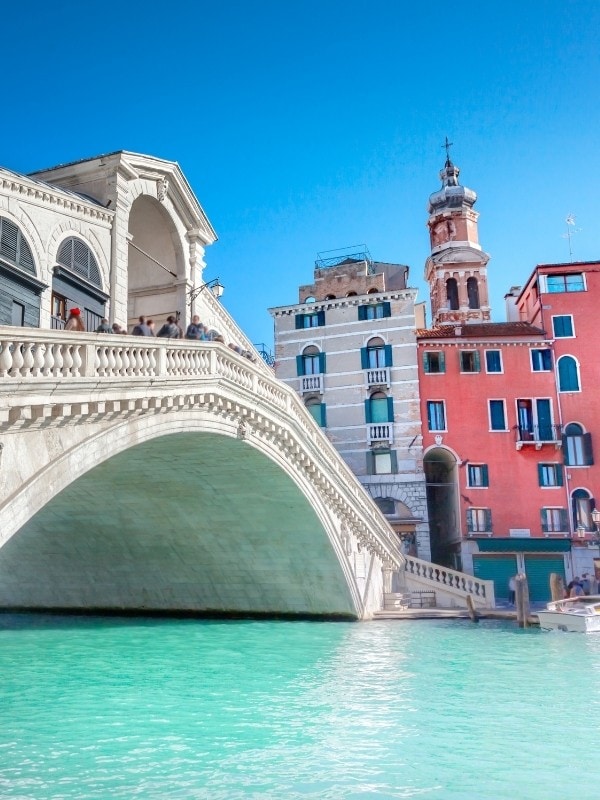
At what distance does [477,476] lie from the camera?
2548 centimetres

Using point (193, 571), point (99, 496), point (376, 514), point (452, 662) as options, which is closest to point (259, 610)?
point (193, 571)

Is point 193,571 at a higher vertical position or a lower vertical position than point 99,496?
lower

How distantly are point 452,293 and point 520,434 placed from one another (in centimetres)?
1207

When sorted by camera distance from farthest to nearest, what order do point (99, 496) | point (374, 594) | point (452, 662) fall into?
1. point (374, 594)
2. point (99, 496)
3. point (452, 662)

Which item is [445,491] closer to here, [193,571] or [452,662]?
[193,571]

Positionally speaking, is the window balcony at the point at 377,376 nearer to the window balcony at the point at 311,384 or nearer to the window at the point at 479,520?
the window balcony at the point at 311,384

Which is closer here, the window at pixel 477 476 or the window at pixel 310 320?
the window at pixel 477 476

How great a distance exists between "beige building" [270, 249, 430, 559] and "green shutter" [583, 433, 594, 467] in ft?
17.8

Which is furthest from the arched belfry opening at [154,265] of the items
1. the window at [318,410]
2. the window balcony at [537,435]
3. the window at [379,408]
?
the window balcony at [537,435]

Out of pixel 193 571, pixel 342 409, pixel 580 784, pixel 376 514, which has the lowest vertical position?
pixel 580 784

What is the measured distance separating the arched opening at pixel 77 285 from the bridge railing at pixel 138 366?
202 centimetres

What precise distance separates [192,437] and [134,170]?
4.71 meters

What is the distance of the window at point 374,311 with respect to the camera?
27.0m

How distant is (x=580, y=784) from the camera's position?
611 centimetres
